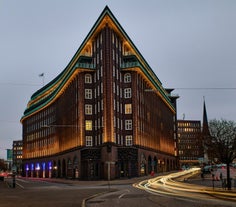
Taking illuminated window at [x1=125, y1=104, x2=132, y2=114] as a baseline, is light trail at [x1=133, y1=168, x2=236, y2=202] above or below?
below

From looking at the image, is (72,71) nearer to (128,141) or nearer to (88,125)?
(88,125)

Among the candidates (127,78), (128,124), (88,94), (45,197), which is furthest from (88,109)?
(45,197)

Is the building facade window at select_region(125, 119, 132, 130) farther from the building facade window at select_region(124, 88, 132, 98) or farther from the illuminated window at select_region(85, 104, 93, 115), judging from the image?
the illuminated window at select_region(85, 104, 93, 115)

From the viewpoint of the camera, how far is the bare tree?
1448 inches

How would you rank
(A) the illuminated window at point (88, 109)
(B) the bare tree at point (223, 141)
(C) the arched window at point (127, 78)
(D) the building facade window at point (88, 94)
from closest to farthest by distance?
(B) the bare tree at point (223, 141) < (A) the illuminated window at point (88, 109) < (D) the building facade window at point (88, 94) < (C) the arched window at point (127, 78)

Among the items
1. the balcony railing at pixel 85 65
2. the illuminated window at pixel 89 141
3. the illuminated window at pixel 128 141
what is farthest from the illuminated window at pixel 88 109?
the illuminated window at pixel 128 141

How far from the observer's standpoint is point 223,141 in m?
38.8

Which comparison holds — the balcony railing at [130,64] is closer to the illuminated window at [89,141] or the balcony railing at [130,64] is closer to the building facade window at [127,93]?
the building facade window at [127,93]

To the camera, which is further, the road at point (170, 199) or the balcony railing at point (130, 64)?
the balcony railing at point (130, 64)

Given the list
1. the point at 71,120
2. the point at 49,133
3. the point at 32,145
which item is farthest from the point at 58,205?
the point at 32,145

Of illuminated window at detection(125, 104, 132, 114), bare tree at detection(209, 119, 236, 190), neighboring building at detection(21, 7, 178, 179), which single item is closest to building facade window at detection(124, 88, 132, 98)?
neighboring building at detection(21, 7, 178, 179)

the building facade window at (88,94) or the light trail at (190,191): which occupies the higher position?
the building facade window at (88,94)

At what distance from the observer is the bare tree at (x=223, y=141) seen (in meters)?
36.8

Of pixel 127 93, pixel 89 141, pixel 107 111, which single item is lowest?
pixel 89 141
